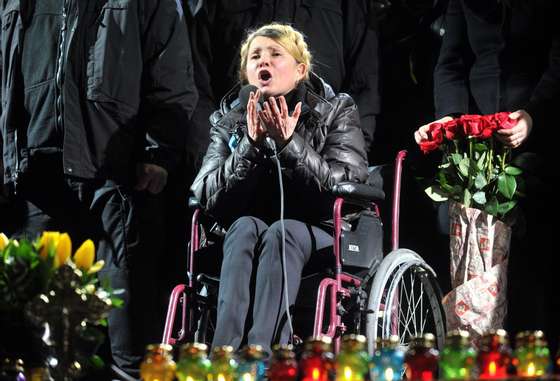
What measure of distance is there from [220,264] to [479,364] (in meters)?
1.58

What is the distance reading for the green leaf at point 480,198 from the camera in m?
3.55

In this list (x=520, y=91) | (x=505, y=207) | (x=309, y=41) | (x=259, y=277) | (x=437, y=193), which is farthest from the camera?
(x=309, y=41)

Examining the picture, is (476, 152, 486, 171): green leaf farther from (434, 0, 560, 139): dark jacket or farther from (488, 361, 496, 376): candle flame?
(488, 361, 496, 376): candle flame

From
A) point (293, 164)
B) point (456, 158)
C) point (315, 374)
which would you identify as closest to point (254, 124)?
point (293, 164)

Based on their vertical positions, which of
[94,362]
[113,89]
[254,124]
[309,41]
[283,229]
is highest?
[309,41]

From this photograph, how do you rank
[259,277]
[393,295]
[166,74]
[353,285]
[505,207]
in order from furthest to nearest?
1. [166,74]
2. [505,207]
3. [353,285]
4. [393,295]
5. [259,277]

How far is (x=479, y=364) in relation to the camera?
79.8 inches

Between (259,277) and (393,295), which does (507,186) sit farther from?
(259,277)

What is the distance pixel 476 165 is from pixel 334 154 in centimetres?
48

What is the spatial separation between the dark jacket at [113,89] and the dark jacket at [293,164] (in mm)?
244

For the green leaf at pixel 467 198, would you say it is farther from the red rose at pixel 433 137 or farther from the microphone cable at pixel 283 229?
the microphone cable at pixel 283 229

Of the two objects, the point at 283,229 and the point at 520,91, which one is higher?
the point at 520,91

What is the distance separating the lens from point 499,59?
12.7 feet

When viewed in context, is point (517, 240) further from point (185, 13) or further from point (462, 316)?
point (185, 13)
